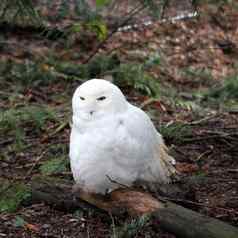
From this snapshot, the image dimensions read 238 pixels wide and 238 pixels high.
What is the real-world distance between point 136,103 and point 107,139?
10.9ft

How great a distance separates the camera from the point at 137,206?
13.0ft

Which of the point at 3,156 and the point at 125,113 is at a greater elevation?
the point at 125,113

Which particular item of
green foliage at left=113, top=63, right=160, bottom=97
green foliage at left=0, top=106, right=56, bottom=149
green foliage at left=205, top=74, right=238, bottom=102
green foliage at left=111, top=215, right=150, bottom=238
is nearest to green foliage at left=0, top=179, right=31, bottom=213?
green foliage at left=111, top=215, right=150, bottom=238

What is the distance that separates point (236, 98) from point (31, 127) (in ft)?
9.52

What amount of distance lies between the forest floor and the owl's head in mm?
699

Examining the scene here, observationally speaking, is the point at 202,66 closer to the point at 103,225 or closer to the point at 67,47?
the point at 67,47

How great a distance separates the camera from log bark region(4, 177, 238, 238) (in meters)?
3.57

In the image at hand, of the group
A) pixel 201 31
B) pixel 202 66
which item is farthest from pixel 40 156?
pixel 201 31

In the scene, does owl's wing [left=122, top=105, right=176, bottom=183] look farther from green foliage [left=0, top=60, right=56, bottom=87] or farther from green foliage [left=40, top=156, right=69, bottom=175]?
green foliage [left=0, top=60, right=56, bottom=87]

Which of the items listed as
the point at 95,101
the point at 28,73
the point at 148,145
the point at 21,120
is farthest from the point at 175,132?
the point at 28,73

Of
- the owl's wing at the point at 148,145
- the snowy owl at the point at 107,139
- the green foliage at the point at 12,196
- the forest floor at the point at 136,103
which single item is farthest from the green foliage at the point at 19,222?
the owl's wing at the point at 148,145

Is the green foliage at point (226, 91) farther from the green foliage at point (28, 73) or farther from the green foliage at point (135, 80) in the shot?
the green foliage at point (28, 73)

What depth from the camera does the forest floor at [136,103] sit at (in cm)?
424

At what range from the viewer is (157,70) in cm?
908
